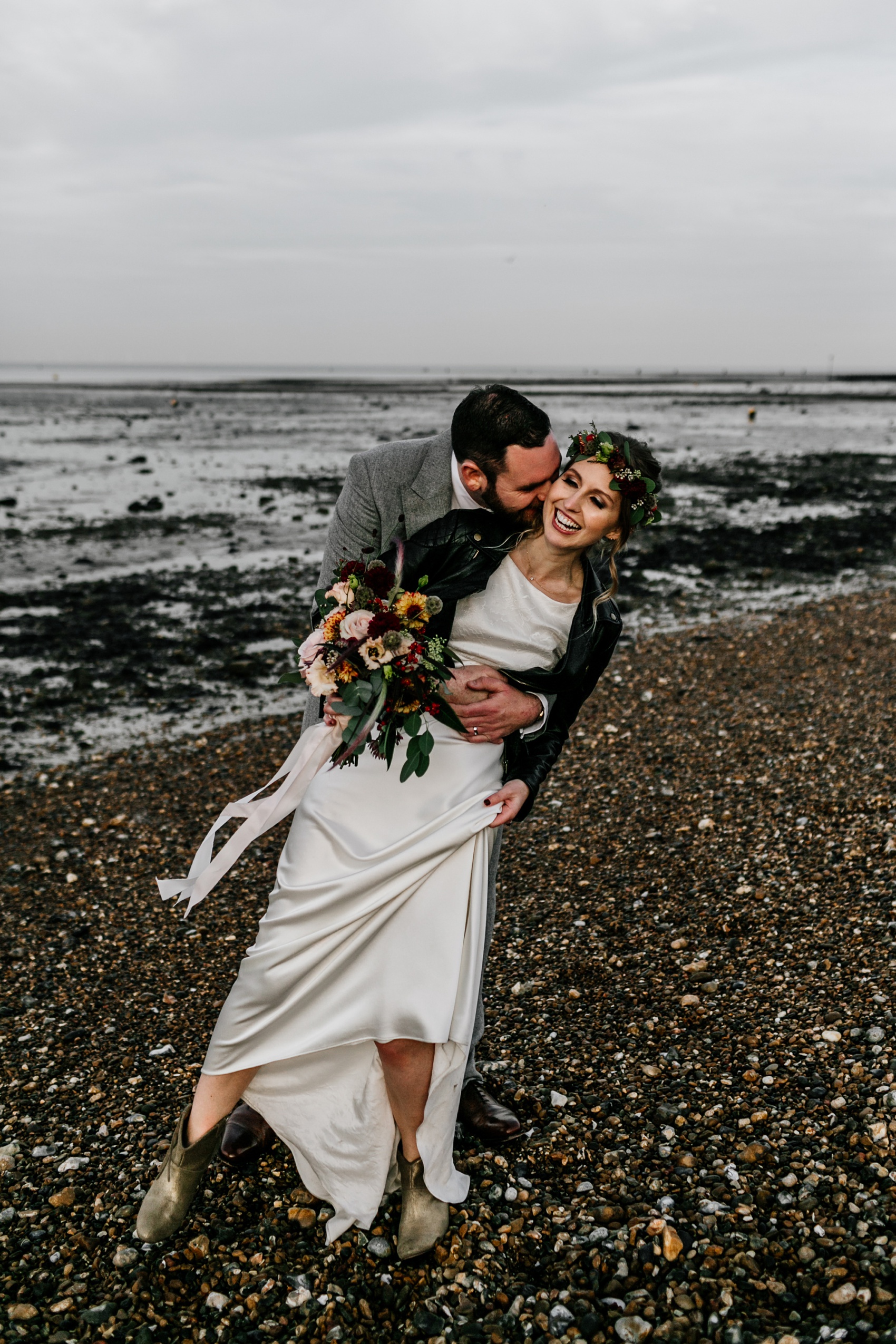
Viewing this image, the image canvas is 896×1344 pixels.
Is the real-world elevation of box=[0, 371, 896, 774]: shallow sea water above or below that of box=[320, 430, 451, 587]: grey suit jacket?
below

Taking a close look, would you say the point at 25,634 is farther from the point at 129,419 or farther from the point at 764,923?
the point at 129,419

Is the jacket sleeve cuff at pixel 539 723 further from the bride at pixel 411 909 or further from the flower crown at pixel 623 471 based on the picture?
the flower crown at pixel 623 471

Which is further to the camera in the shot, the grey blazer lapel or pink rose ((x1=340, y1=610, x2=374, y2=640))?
the grey blazer lapel

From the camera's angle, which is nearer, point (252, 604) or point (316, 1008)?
point (316, 1008)

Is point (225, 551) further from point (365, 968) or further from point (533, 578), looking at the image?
point (365, 968)

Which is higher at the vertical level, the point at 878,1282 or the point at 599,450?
the point at 599,450

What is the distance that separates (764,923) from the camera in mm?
6535

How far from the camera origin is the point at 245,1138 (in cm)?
479

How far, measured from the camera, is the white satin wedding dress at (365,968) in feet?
13.3

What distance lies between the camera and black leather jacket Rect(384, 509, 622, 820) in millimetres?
4449

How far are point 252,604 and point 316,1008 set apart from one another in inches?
Answer: 494

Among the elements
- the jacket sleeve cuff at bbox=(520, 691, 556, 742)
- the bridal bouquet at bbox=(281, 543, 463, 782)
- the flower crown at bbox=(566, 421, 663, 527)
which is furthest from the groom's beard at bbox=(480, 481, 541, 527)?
the jacket sleeve cuff at bbox=(520, 691, 556, 742)

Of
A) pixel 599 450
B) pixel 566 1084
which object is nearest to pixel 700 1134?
pixel 566 1084

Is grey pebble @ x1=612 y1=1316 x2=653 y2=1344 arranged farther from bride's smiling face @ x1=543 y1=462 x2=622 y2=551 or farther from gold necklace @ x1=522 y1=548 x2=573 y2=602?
bride's smiling face @ x1=543 y1=462 x2=622 y2=551
